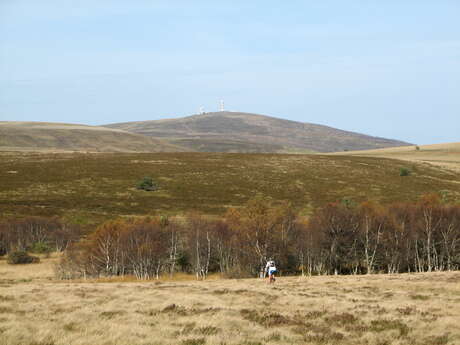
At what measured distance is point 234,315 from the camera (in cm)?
2345

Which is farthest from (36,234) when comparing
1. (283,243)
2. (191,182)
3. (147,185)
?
(191,182)

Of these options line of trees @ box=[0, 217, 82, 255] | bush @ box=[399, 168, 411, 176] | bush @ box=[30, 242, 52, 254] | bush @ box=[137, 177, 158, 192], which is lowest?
bush @ box=[30, 242, 52, 254]

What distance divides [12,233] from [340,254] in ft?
166

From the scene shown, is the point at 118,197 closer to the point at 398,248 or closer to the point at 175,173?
the point at 175,173

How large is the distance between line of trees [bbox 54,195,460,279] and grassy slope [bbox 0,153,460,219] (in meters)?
27.8

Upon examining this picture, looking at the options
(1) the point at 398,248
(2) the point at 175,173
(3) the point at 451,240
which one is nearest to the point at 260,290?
(1) the point at 398,248

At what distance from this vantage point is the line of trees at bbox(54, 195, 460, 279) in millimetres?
64500

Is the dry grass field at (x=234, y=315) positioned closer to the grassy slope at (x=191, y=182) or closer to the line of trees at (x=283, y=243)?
the line of trees at (x=283, y=243)

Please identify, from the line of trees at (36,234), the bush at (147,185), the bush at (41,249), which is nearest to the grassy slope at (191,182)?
the bush at (147,185)

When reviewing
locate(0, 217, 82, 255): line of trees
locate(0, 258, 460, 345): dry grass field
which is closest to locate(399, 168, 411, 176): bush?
locate(0, 217, 82, 255): line of trees

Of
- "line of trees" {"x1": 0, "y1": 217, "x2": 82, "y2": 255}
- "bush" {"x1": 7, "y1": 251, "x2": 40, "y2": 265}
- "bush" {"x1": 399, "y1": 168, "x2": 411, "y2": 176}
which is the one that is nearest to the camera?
"bush" {"x1": 7, "y1": 251, "x2": 40, "y2": 265}

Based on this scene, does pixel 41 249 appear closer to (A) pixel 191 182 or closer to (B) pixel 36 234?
(B) pixel 36 234

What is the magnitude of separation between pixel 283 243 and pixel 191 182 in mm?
55690

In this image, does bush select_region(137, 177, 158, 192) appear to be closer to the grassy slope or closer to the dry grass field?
the grassy slope
